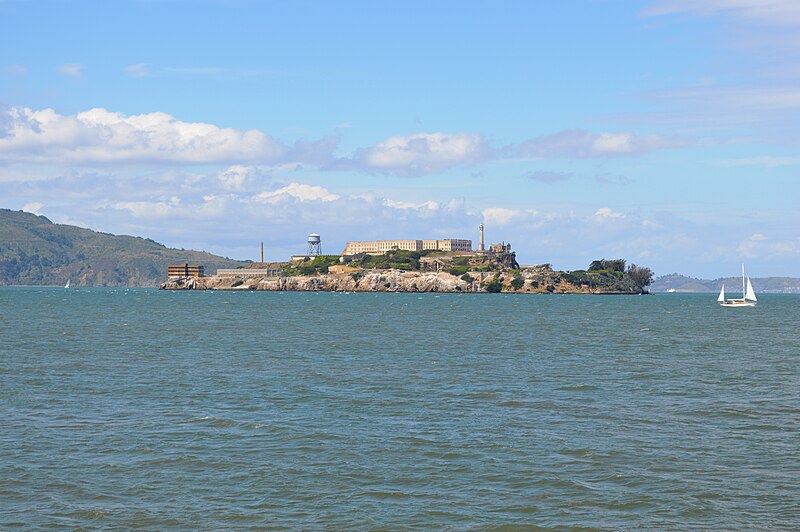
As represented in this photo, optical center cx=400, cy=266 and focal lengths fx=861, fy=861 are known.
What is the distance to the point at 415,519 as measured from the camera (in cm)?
2238

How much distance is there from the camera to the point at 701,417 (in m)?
36.8

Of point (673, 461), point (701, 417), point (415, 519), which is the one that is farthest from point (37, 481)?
point (701, 417)

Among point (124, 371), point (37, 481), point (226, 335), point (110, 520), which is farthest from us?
point (226, 335)

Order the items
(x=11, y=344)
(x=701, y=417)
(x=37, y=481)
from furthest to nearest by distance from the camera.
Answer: (x=11, y=344)
(x=701, y=417)
(x=37, y=481)

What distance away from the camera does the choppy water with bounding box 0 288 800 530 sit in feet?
75.9

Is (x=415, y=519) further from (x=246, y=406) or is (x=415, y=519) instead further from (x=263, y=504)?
(x=246, y=406)

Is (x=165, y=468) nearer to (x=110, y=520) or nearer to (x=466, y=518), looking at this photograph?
(x=110, y=520)

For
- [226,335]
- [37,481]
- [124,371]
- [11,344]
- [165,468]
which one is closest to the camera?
[37,481]

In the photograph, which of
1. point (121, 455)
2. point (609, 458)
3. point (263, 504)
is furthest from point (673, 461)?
point (121, 455)

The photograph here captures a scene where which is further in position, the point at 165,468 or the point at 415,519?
the point at 165,468

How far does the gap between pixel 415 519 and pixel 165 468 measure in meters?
9.17

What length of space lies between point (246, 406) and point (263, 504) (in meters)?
15.5

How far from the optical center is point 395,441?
3111 centimetres

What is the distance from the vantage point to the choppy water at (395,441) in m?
23.1
